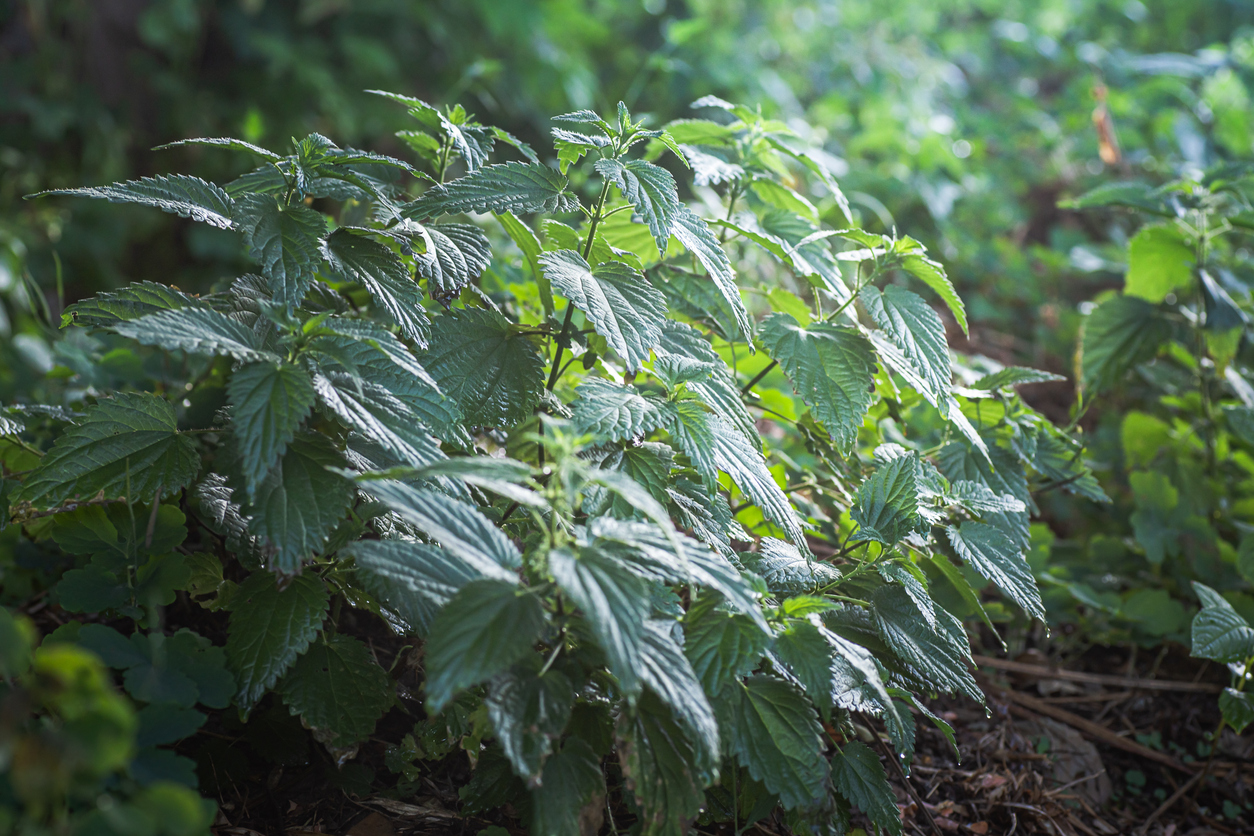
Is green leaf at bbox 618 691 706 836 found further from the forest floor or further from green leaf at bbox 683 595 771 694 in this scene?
the forest floor

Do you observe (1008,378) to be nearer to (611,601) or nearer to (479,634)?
(611,601)

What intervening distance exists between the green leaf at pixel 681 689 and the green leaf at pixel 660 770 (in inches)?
1.7

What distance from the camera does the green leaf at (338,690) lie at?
1.07 metres

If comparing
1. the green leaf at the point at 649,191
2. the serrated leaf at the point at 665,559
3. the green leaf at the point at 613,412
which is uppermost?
the green leaf at the point at 649,191

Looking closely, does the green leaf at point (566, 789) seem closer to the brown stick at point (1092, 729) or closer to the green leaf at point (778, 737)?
the green leaf at point (778, 737)

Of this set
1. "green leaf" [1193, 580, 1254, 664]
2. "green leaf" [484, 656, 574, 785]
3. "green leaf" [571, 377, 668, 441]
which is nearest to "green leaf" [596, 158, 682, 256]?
"green leaf" [571, 377, 668, 441]

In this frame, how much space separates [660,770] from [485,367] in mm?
593

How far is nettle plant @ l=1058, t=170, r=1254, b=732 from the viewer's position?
1925mm

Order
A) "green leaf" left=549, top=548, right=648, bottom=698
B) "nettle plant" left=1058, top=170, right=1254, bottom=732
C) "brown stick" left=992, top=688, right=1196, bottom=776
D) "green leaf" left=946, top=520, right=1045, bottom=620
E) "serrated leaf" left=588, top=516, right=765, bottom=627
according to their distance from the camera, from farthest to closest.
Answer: "nettle plant" left=1058, top=170, right=1254, bottom=732 < "brown stick" left=992, top=688, right=1196, bottom=776 < "green leaf" left=946, top=520, right=1045, bottom=620 < "serrated leaf" left=588, top=516, right=765, bottom=627 < "green leaf" left=549, top=548, right=648, bottom=698

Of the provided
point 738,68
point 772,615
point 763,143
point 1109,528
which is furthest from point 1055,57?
point 772,615

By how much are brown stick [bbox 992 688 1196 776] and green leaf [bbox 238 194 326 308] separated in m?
1.57

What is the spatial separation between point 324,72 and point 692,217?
12.5 ft

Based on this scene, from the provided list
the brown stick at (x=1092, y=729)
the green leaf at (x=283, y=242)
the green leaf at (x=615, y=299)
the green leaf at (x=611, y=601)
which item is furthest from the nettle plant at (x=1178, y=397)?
the green leaf at (x=283, y=242)

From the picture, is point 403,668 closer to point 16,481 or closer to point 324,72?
point 16,481
